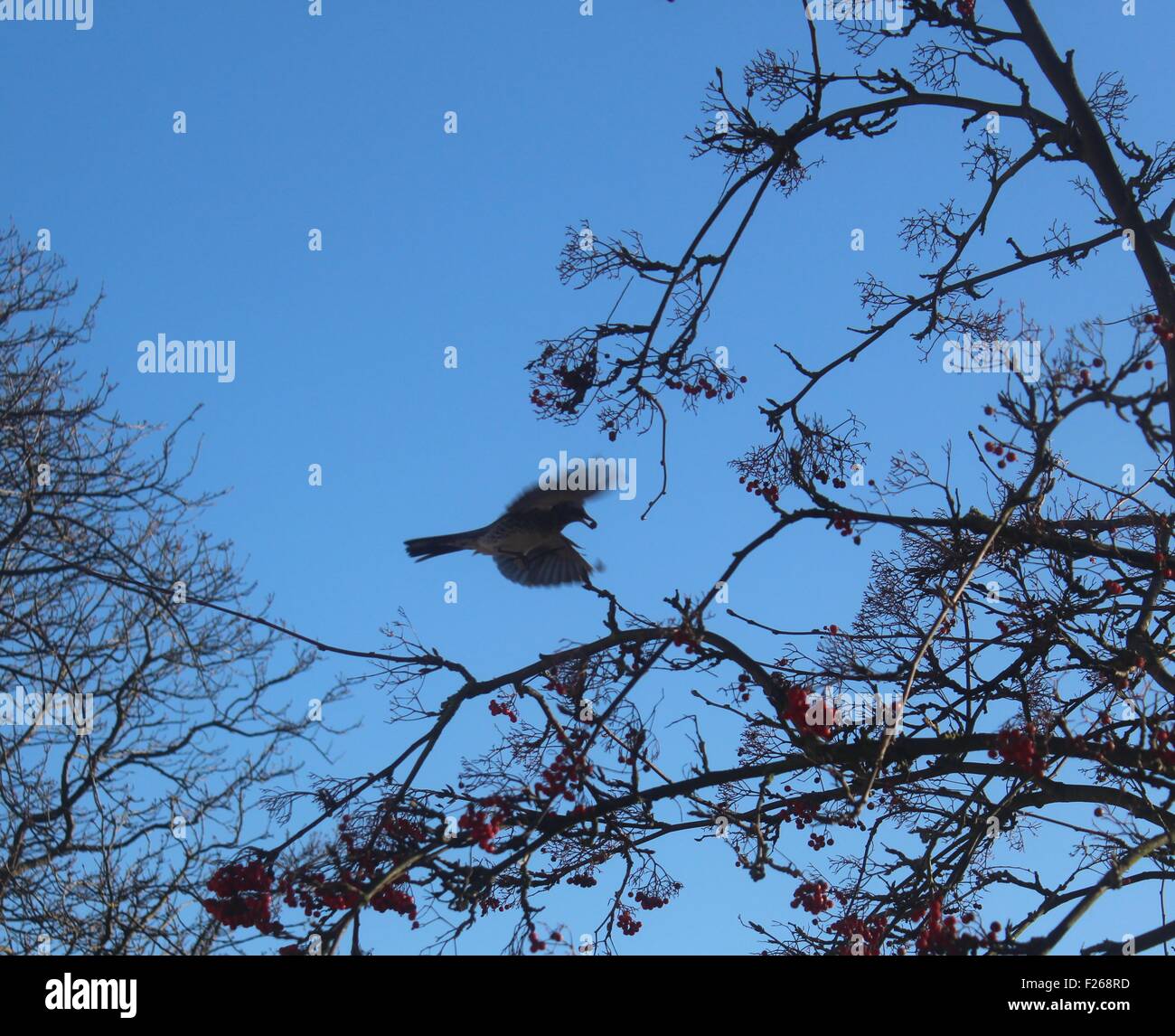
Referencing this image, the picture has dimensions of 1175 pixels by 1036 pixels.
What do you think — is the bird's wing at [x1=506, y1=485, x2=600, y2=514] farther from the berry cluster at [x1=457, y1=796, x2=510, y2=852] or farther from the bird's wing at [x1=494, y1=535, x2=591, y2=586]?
the berry cluster at [x1=457, y1=796, x2=510, y2=852]

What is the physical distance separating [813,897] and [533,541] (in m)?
2.54

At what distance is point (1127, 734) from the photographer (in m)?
4.23

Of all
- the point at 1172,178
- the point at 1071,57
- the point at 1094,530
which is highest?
the point at 1071,57

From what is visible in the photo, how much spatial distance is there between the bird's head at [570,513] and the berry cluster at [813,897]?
2.32 meters

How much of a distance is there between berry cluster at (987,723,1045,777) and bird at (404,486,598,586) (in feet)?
8.53

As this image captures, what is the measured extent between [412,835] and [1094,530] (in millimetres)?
2775

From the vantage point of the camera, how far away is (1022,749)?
12.6 ft

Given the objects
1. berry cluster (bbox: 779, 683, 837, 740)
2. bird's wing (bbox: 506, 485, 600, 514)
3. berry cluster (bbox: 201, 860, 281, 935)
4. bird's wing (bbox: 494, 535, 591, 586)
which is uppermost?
bird's wing (bbox: 506, 485, 600, 514)

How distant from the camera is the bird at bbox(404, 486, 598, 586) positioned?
6.11 metres

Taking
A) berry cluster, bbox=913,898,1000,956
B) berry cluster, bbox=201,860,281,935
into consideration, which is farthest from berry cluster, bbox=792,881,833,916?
berry cluster, bbox=201,860,281,935

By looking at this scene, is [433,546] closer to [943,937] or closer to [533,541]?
[533,541]

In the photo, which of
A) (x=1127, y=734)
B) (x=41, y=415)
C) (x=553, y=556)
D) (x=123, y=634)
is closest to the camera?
(x=1127, y=734)
